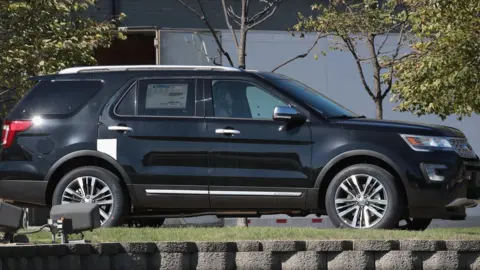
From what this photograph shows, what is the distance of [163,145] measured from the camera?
12.5m

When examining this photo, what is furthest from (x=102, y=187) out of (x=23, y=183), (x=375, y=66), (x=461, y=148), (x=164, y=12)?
(x=164, y=12)

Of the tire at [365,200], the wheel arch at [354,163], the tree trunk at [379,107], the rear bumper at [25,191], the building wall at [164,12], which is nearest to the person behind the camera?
the tire at [365,200]

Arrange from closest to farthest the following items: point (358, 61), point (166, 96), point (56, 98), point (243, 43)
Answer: point (166, 96)
point (56, 98)
point (243, 43)
point (358, 61)

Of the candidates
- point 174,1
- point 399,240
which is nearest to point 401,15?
point 174,1

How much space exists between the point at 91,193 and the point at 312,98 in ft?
7.92

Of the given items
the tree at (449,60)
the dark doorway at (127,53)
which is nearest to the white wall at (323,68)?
the tree at (449,60)

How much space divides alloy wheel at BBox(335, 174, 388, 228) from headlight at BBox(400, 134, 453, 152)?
1.64 feet

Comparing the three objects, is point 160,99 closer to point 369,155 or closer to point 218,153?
point 218,153

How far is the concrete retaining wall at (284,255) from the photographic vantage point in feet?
34.2

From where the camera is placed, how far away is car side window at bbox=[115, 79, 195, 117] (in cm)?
1270

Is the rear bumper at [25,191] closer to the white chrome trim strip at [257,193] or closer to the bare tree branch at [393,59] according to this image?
the white chrome trim strip at [257,193]

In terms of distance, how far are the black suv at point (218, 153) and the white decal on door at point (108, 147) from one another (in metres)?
0.01

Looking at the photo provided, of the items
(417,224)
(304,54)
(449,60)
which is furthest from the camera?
(304,54)

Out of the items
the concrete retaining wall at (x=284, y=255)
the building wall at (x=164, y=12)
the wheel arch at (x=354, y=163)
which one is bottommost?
the concrete retaining wall at (x=284, y=255)
